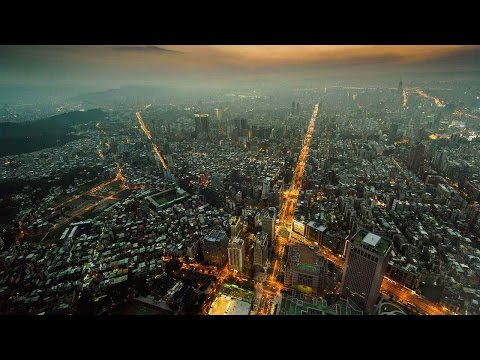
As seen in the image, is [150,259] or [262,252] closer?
[262,252]

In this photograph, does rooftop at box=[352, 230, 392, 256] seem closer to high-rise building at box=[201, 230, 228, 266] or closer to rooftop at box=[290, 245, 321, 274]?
rooftop at box=[290, 245, 321, 274]

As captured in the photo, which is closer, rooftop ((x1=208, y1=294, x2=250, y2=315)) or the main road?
rooftop ((x1=208, y1=294, x2=250, y2=315))

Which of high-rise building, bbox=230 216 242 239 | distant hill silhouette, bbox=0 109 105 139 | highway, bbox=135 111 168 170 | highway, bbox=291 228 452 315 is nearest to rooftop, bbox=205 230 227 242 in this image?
high-rise building, bbox=230 216 242 239

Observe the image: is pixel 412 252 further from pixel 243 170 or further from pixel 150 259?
pixel 243 170

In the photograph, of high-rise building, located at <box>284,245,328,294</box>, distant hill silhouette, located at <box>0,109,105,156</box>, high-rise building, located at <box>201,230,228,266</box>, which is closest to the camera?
high-rise building, located at <box>284,245,328,294</box>
